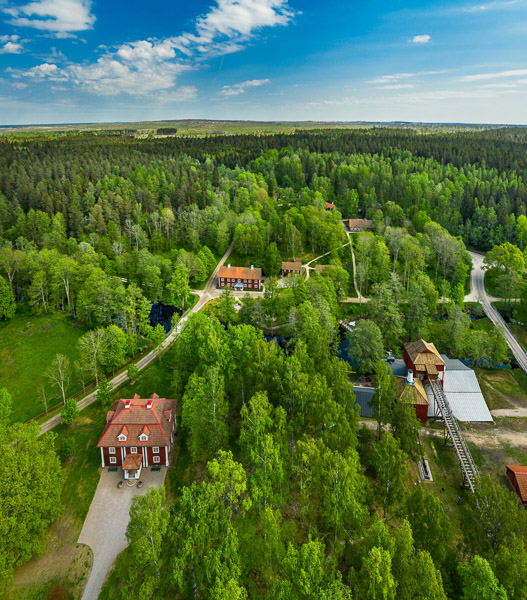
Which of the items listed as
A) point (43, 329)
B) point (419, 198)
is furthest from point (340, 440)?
point (419, 198)

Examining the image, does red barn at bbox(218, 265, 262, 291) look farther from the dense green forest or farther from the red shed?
the red shed

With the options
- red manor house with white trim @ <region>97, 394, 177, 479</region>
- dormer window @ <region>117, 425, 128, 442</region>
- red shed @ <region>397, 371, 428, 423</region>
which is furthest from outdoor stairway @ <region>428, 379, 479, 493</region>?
dormer window @ <region>117, 425, 128, 442</region>

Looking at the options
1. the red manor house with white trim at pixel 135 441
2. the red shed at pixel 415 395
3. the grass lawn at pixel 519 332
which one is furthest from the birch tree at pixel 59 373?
the grass lawn at pixel 519 332

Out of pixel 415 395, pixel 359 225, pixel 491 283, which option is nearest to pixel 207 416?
pixel 415 395

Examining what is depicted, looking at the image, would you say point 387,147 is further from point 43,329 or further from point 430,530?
point 430,530

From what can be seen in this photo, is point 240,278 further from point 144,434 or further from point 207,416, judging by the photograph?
point 207,416
